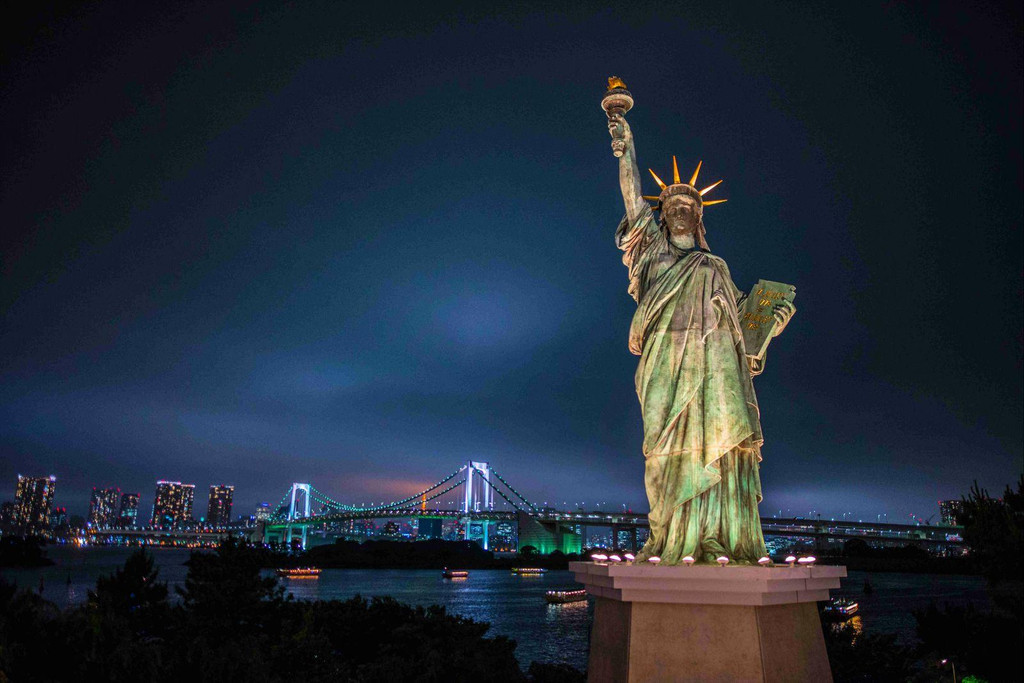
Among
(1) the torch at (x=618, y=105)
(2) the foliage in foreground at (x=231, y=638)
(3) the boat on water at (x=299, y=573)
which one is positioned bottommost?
(3) the boat on water at (x=299, y=573)

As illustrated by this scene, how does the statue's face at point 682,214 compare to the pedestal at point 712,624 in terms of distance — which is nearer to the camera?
the pedestal at point 712,624

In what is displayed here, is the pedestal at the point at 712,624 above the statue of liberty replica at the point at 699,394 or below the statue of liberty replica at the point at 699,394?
below

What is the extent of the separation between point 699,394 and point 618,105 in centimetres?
262

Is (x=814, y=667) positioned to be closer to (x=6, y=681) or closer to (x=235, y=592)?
(x=6, y=681)

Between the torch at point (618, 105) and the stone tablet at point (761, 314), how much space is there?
5.39 ft

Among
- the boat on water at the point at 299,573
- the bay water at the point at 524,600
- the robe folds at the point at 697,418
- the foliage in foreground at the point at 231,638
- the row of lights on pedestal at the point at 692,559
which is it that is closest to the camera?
the row of lights on pedestal at the point at 692,559

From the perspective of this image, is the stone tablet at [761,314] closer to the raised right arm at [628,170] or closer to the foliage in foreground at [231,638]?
the raised right arm at [628,170]

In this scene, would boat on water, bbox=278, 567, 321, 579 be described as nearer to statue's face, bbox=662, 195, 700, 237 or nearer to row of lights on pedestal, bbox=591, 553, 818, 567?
row of lights on pedestal, bbox=591, 553, 818, 567

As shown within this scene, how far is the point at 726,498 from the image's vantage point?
16.4 feet

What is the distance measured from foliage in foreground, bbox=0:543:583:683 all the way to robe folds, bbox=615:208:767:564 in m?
3.77

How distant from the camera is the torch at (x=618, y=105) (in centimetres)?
604

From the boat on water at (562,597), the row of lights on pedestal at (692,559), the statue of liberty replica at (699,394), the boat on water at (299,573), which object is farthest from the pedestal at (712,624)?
the boat on water at (299,573)

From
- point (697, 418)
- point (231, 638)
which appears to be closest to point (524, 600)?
point (231, 638)

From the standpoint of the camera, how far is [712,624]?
4230 millimetres
